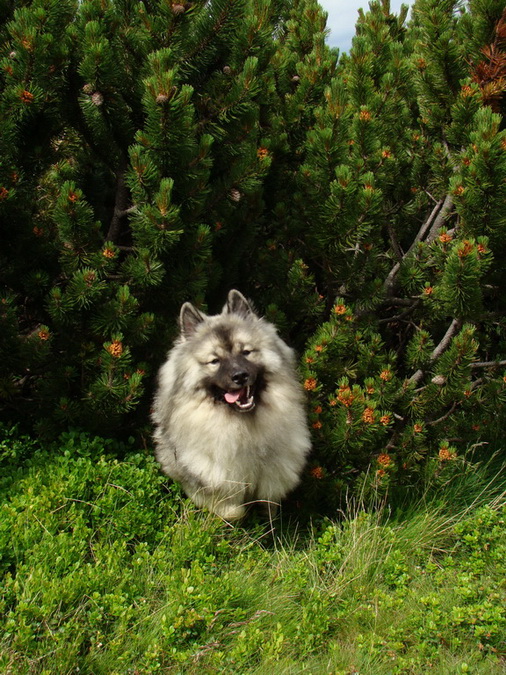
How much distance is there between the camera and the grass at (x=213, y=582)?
2963 mm

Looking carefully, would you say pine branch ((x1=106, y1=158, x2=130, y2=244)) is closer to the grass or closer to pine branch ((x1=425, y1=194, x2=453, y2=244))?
the grass

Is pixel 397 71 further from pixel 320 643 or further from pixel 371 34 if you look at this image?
pixel 320 643

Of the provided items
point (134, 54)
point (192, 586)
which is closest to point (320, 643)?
point (192, 586)

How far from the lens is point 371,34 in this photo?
16.1ft

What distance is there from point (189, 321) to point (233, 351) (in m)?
0.42

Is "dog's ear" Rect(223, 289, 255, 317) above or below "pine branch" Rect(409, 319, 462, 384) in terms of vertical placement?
below

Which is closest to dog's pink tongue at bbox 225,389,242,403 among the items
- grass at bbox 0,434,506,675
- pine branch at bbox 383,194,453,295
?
grass at bbox 0,434,506,675

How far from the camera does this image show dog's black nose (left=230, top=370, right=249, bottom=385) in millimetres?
3637

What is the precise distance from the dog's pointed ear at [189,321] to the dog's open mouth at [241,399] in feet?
1.74

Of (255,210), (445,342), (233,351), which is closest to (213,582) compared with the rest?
(233,351)

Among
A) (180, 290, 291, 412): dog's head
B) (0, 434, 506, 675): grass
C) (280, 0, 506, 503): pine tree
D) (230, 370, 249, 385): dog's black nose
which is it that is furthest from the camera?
(280, 0, 506, 503): pine tree

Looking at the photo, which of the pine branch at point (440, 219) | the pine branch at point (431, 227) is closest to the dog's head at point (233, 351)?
the pine branch at point (431, 227)

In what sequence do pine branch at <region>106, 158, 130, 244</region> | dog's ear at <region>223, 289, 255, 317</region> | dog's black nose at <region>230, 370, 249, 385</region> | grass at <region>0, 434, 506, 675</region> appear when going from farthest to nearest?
pine branch at <region>106, 158, 130, 244</region> < dog's ear at <region>223, 289, 255, 317</region> < dog's black nose at <region>230, 370, 249, 385</region> < grass at <region>0, 434, 506, 675</region>

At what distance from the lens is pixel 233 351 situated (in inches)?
151
